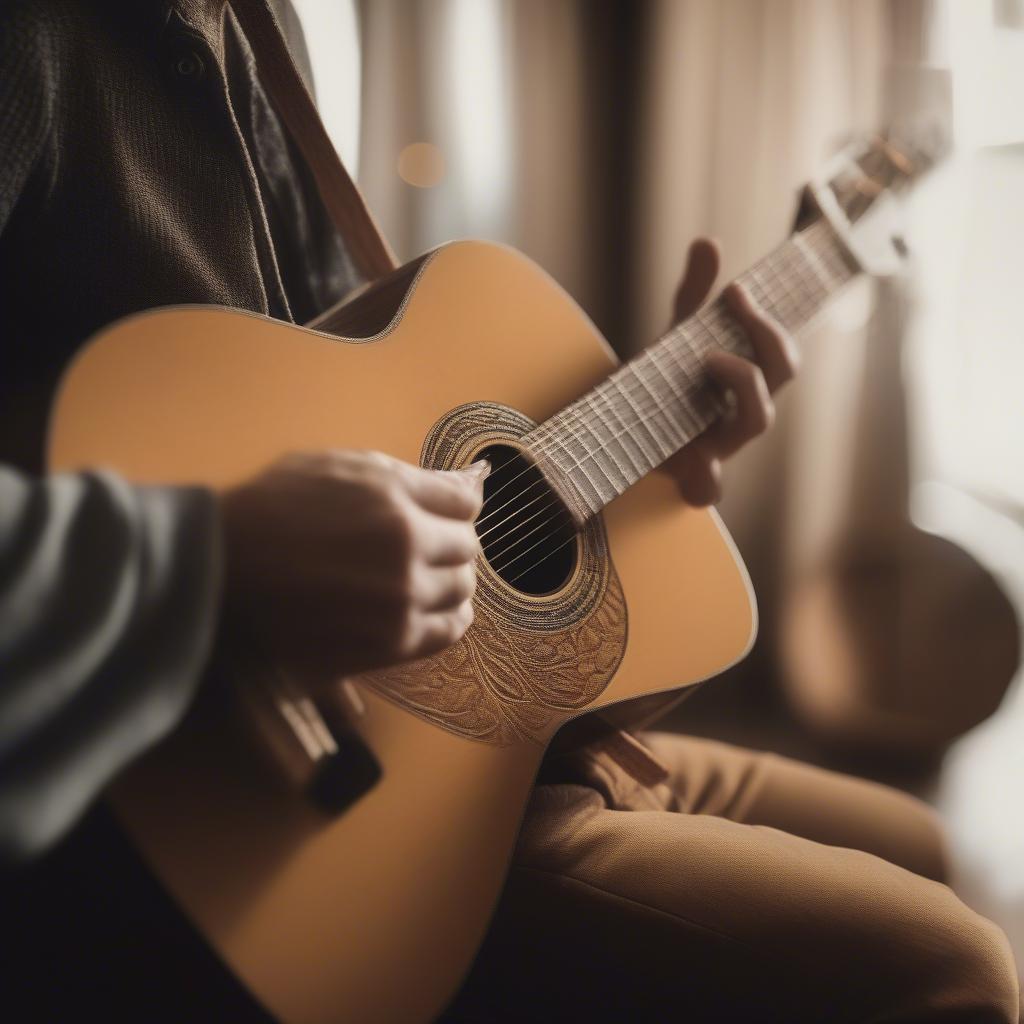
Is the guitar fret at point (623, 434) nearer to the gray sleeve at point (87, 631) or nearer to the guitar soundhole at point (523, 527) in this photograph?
the guitar soundhole at point (523, 527)

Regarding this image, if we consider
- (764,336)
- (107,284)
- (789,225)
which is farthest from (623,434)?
(789,225)

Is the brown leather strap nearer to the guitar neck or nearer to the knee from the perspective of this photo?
the guitar neck

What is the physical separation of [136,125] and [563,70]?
129cm

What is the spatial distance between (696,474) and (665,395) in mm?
99

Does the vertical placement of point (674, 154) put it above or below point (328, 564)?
above

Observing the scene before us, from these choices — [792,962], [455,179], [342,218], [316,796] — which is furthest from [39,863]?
[455,179]

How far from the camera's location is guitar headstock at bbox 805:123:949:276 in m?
1.00

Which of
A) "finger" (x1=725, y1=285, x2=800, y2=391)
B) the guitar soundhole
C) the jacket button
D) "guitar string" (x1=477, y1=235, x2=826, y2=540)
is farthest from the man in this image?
"finger" (x1=725, y1=285, x2=800, y2=391)

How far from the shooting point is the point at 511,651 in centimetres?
56

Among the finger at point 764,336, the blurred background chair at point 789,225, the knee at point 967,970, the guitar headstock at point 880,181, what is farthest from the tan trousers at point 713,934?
the blurred background chair at point 789,225

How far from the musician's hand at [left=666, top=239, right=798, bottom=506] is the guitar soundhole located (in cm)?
19

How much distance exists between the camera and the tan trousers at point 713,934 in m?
0.49

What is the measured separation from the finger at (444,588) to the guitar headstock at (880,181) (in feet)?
2.76

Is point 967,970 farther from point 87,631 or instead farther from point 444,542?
point 87,631
